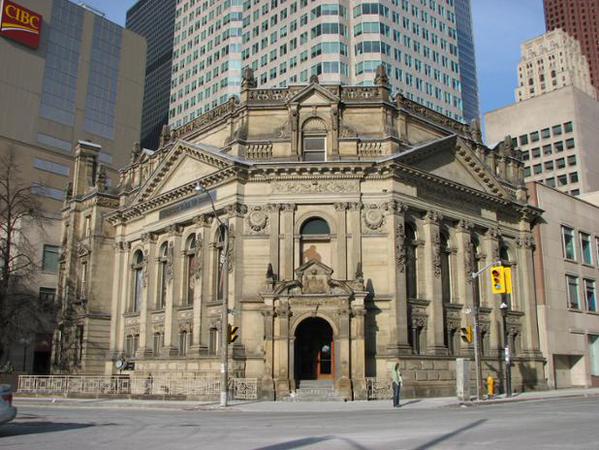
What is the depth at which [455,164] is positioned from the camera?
1751 inches

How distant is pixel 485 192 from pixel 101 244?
30.3m

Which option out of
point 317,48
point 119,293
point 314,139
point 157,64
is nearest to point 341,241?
point 314,139

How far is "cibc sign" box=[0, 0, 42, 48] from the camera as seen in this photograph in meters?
79.8

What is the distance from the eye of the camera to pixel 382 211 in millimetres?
39156

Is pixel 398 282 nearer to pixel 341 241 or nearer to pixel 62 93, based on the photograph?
pixel 341 241

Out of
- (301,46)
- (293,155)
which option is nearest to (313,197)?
(293,155)

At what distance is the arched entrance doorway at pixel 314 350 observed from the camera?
37938 mm

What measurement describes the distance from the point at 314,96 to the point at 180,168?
1111 centimetres

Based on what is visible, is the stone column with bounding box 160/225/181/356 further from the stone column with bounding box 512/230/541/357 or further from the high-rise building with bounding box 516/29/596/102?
the high-rise building with bounding box 516/29/596/102

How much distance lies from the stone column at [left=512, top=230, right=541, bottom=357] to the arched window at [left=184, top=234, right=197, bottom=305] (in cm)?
2338

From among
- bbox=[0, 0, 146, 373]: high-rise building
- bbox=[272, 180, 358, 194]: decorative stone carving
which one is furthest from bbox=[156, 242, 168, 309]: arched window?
bbox=[0, 0, 146, 373]: high-rise building

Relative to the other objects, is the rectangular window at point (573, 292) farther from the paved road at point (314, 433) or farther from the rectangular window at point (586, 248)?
the paved road at point (314, 433)

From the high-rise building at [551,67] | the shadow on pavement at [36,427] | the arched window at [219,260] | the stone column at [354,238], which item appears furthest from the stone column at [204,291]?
the high-rise building at [551,67]

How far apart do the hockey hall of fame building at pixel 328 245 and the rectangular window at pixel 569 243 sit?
480 centimetres
